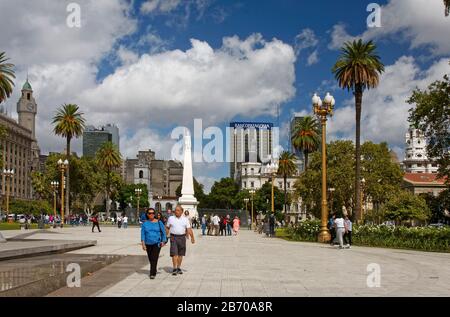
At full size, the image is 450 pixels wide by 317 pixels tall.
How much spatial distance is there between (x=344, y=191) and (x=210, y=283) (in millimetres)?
53369

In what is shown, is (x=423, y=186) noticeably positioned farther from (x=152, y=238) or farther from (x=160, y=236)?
(x=152, y=238)

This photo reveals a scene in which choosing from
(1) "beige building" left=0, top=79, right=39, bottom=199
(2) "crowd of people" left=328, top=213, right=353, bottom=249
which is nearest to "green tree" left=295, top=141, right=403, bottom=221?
(2) "crowd of people" left=328, top=213, right=353, bottom=249

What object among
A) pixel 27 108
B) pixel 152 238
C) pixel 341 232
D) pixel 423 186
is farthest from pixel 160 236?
pixel 27 108

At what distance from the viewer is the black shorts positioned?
43.1ft

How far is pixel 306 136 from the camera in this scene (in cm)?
6900

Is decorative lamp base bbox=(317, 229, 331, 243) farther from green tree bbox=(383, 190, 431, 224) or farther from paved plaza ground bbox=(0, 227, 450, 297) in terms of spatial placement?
green tree bbox=(383, 190, 431, 224)

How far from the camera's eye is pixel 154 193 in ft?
636

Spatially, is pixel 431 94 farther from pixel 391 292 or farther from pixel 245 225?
pixel 245 225

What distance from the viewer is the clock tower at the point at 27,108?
603ft

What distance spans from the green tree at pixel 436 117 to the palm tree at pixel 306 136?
107 feet

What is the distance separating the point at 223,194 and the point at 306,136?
70.5 metres

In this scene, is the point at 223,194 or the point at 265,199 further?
the point at 223,194

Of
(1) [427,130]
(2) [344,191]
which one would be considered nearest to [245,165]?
(2) [344,191]

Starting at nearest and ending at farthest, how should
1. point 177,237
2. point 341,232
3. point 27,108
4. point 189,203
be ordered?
point 177,237 < point 341,232 < point 189,203 < point 27,108
